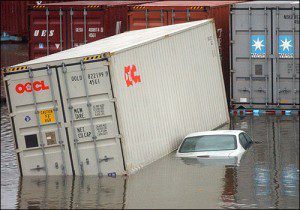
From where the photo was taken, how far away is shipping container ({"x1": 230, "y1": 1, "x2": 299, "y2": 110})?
1260 inches

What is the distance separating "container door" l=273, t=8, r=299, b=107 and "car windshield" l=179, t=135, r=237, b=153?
835 cm

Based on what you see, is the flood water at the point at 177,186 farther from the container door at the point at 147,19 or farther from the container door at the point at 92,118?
the container door at the point at 147,19

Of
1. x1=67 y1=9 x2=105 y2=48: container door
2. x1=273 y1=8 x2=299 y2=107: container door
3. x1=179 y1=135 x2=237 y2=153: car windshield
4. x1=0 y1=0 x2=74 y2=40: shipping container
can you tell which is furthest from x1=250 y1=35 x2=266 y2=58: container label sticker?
x1=0 y1=0 x2=74 y2=40: shipping container

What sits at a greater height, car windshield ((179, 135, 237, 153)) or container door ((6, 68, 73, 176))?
container door ((6, 68, 73, 176))

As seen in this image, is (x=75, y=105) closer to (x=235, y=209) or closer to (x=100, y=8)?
(x=235, y=209)

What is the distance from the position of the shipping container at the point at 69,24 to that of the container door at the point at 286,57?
19.5 ft

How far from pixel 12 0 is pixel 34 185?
131ft

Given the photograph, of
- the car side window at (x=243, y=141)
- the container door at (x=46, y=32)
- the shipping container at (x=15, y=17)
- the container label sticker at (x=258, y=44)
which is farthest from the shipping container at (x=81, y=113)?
the shipping container at (x=15, y=17)

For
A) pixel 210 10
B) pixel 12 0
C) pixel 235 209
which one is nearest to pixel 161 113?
pixel 235 209

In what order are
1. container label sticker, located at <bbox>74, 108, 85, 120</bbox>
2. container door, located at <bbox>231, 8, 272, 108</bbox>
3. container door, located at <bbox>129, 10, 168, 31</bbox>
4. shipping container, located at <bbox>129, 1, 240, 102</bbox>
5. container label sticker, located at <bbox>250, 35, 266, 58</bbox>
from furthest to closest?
1. container door, located at <bbox>129, 10, 168, 31</bbox>
2. shipping container, located at <bbox>129, 1, 240, 102</bbox>
3. container label sticker, located at <bbox>250, 35, 266, 58</bbox>
4. container door, located at <bbox>231, 8, 272, 108</bbox>
5. container label sticker, located at <bbox>74, 108, 85, 120</bbox>

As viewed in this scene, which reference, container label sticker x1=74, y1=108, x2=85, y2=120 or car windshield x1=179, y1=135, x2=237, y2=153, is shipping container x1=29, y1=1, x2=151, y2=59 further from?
container label sticker x1=74, y1=108, x2=85, y2=120

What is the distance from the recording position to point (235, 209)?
18781mm

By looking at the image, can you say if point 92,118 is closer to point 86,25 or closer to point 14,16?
point 86,25

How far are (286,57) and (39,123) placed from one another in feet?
40.1
